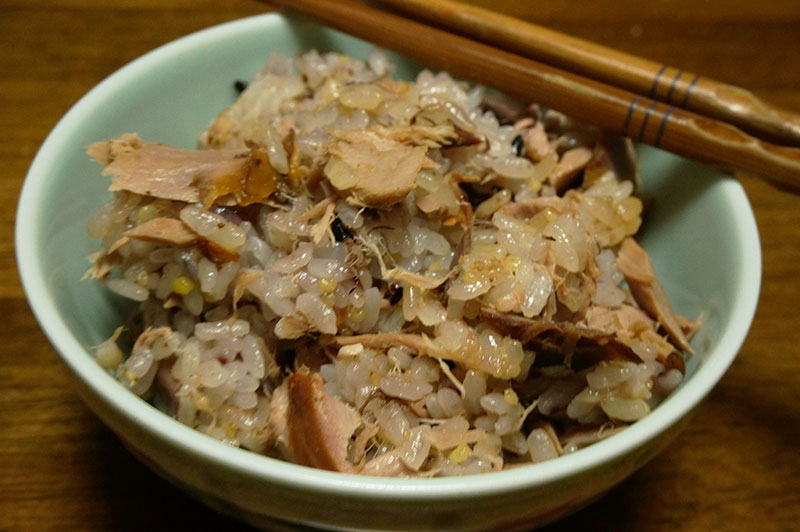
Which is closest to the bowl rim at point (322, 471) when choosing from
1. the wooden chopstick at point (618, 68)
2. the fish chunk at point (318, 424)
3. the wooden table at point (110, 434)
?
the fish chunk at point (318, 424)

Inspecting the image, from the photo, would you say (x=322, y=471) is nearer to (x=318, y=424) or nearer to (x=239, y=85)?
(x=318, y=424)

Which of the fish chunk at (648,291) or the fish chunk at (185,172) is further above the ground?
the fish chunk at (185,172)

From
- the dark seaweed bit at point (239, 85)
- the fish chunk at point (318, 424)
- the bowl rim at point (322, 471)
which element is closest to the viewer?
the bowl rim at point (322, 471)

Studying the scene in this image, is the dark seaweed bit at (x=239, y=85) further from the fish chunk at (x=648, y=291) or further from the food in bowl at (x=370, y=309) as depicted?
the fish chunk at (x=648, y=291)

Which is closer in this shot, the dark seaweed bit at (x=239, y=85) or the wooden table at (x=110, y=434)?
the wooden table at (x=110, y=434)

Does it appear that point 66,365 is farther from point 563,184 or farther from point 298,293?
point 563,184
